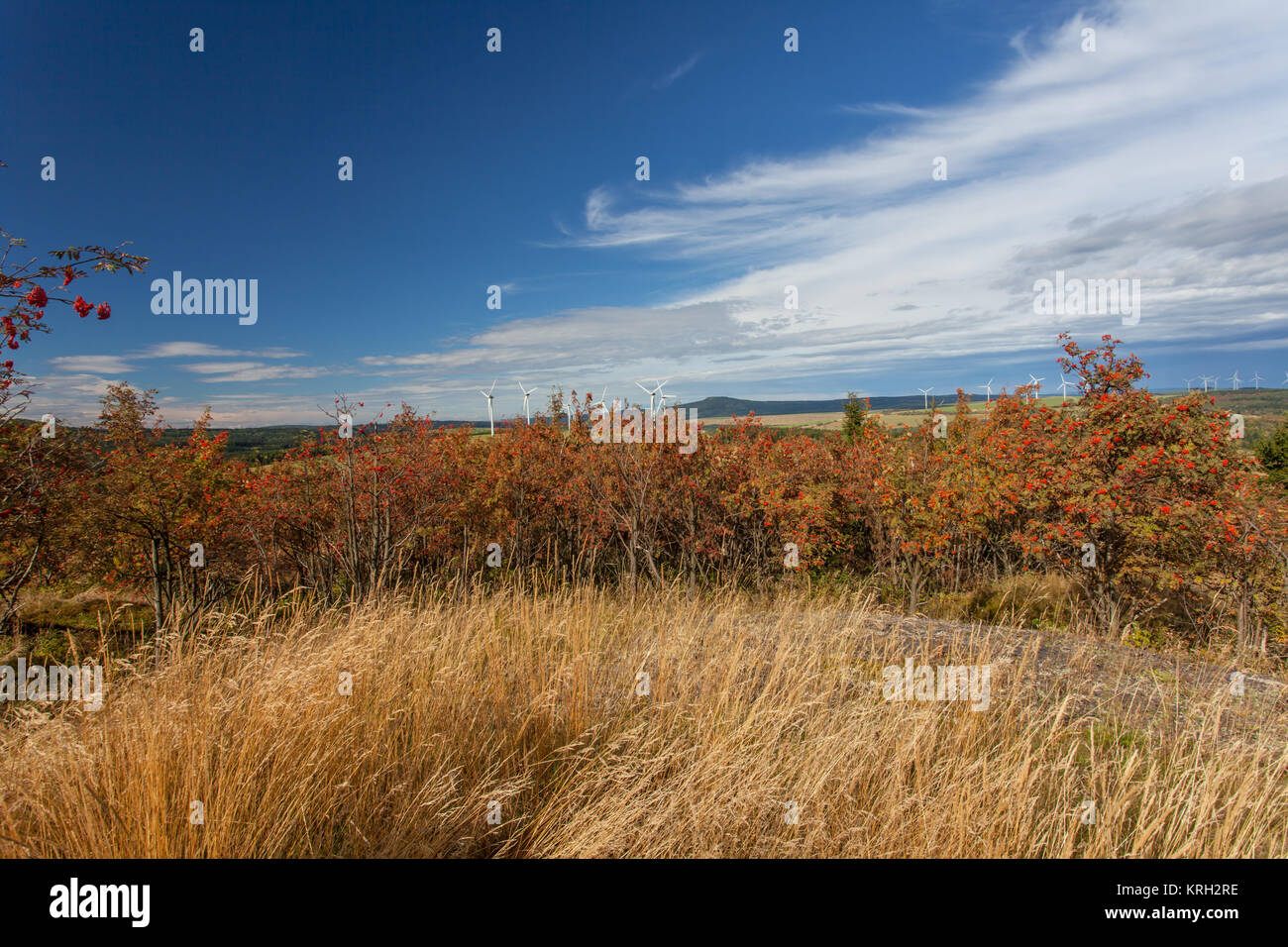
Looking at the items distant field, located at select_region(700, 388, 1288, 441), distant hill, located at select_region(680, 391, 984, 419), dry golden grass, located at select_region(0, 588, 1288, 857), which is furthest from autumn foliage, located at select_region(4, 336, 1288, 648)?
distant hill, located at select_region(680, 391, 984, 419)

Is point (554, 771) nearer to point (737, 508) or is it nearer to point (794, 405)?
point (737, 508)

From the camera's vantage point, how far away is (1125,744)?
13.4 feet

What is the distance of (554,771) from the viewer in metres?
3.15

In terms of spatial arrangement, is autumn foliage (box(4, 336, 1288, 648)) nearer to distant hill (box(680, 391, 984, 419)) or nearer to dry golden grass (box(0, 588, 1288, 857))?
dry golden grass (box(0, 588, 1288, 857))

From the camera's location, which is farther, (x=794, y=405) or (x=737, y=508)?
(x=794, y=405)

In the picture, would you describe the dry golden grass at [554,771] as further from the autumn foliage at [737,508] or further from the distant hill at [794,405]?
the distant hill at [794,405]

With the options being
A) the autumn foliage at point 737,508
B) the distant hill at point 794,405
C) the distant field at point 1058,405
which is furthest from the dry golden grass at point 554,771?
the distant hill at point 794,405

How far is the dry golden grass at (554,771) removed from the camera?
232cm

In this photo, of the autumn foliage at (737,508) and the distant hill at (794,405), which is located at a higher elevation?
the distant hill at (794,405)

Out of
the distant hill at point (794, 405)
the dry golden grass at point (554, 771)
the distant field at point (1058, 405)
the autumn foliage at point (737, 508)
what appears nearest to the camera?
the dry golden grass at point (554, 771)

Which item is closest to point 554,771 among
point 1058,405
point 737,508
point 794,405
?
point 737,508
